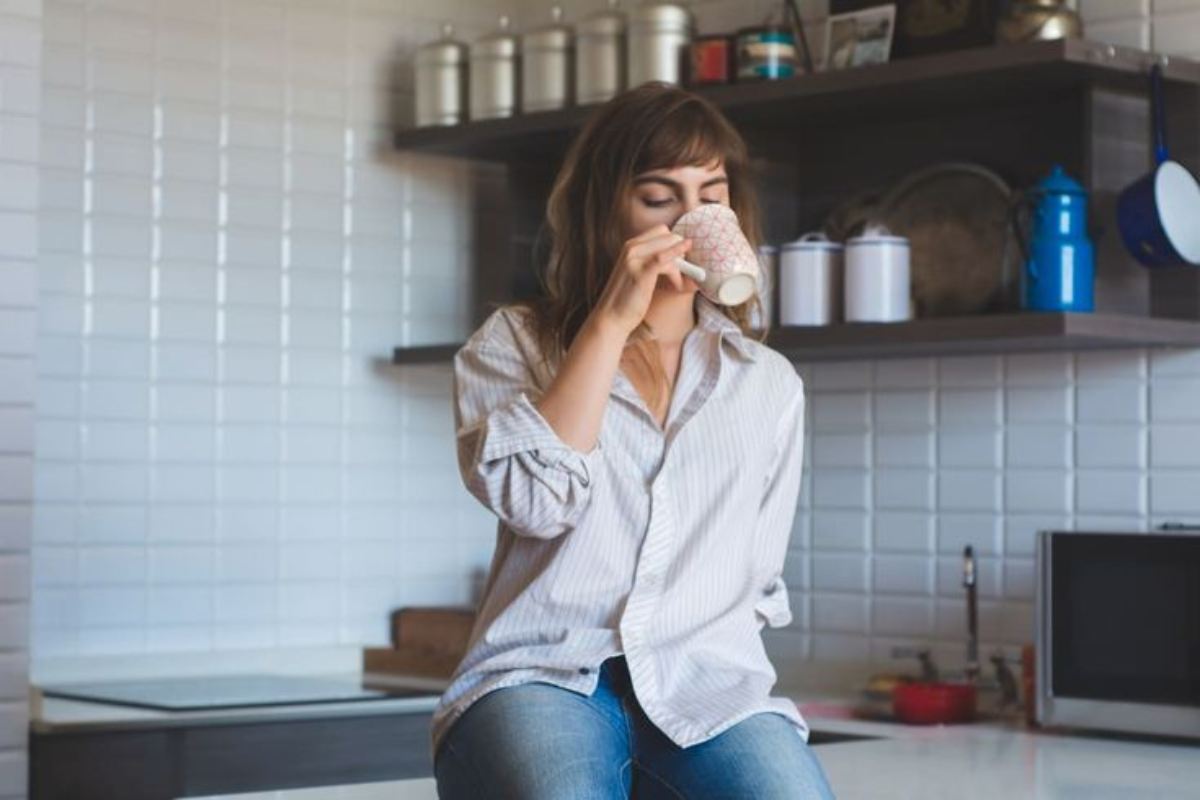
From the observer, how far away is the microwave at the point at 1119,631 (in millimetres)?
2863

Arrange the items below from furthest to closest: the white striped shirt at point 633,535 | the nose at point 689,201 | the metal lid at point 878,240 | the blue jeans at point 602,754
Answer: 1. the metal lid at point 878,240
2. the nose at point 689,201
3. the white striped shirt at point 633,535
4. the blue jeans at point 602,754

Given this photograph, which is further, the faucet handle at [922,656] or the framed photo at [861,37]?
the faucet handle at [922,656]

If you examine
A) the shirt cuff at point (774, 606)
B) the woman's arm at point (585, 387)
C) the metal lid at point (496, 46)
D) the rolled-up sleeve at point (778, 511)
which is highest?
the metal lid at point (496, 46)

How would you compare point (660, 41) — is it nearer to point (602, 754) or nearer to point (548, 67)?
point (548, 67)

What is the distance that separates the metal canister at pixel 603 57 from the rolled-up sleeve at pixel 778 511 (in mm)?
1437

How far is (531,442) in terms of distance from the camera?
5.95 feet

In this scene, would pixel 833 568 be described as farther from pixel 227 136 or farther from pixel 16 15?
pixel 16 15

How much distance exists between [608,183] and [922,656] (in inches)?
59.5

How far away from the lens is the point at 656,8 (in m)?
3.36

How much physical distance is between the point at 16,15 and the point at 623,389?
1395 millimetres

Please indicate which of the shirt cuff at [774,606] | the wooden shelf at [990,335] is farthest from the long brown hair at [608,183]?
the wooden shelf at [990,335]

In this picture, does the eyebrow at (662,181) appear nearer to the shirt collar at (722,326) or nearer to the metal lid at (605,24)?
the shirt collar at (722,326)

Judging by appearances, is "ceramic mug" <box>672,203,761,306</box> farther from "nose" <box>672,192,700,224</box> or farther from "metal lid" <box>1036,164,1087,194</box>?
"metal lid" <box>1036,164,1087,194</box>

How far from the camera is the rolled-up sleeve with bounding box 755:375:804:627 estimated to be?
203cm
